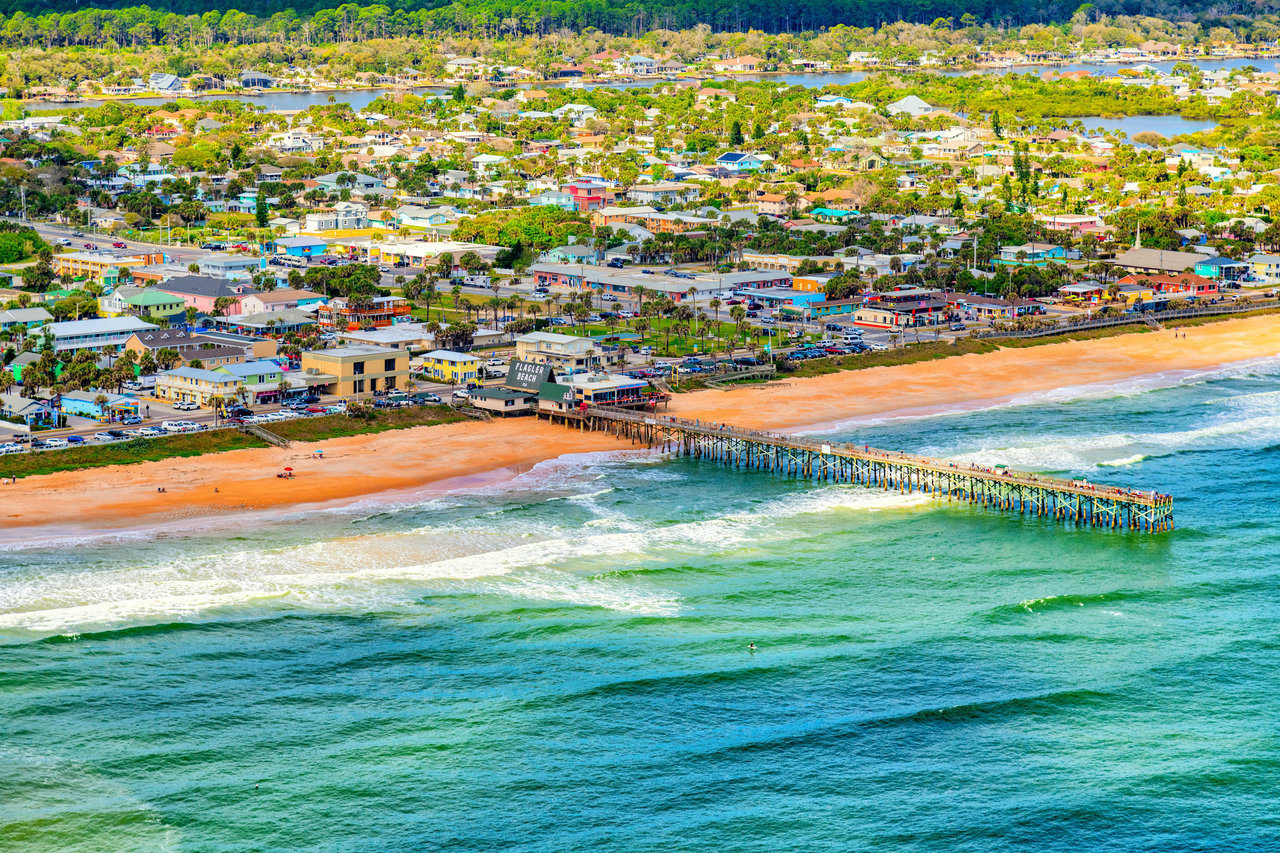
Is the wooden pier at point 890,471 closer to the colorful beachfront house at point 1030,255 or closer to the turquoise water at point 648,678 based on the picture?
the turquoise water at point 648,678

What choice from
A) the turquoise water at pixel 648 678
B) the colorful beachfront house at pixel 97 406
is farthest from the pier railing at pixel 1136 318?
the colorful beachfront house at pixel 97 406

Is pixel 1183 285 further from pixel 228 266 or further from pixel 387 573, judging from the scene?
pixel 387 573

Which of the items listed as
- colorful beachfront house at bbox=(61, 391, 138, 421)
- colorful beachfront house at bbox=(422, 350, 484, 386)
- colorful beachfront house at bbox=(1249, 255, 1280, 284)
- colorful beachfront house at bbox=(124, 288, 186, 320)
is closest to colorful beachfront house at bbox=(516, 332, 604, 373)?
colorful beachfront house at bbox=(422, 350, 484, 386)

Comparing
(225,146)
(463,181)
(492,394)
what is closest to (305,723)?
(492,394)

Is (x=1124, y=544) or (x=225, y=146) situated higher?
(x=225, y=146)

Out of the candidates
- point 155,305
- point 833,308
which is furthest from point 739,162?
point 155,305

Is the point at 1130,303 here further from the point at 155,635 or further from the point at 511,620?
the point at 155,635
